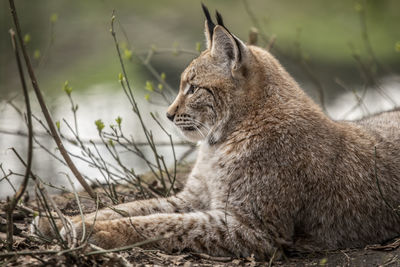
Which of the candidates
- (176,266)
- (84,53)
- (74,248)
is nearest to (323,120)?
(176,266)

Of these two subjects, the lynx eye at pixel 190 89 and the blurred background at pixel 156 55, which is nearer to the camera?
the lynx eye at pixel 190 89

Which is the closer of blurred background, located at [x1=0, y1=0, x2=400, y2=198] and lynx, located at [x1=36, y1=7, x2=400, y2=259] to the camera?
lynx, located at [x1=36, y1=7, x2=400, y2=259]

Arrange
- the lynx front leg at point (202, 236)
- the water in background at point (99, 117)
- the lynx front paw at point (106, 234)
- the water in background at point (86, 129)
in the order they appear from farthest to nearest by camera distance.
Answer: the water in background at point (99, 117), the water in background at point (86, 129), the lynx front leg at point (202, 236), the lynx front paw at point (106, 234)

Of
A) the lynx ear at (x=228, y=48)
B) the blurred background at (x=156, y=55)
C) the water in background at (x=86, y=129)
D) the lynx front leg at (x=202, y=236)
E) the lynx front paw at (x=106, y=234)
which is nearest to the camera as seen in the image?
the lynx front paw at (x=106, y=234)

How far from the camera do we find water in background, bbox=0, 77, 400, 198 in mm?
8977

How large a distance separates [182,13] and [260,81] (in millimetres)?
13459

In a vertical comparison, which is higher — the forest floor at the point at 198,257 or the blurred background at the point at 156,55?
the blurred background at the point at 156,55

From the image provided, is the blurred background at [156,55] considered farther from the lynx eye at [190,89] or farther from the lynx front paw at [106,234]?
the lynx front paw at [106,234]

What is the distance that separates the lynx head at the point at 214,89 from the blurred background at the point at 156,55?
3183 millimetres

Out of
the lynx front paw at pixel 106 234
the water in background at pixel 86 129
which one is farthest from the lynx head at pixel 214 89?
the water in background at pixel 86 129

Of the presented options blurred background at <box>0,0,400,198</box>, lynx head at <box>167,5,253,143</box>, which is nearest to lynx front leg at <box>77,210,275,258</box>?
lynx head at <box>167,5,253,143</box>

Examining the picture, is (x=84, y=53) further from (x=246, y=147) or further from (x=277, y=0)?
(x=246, y=147)

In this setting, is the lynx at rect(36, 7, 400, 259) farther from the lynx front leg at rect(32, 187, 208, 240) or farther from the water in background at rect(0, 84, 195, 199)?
the water in background at rect(0, 84, 195, 199)

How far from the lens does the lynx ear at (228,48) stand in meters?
5.08
